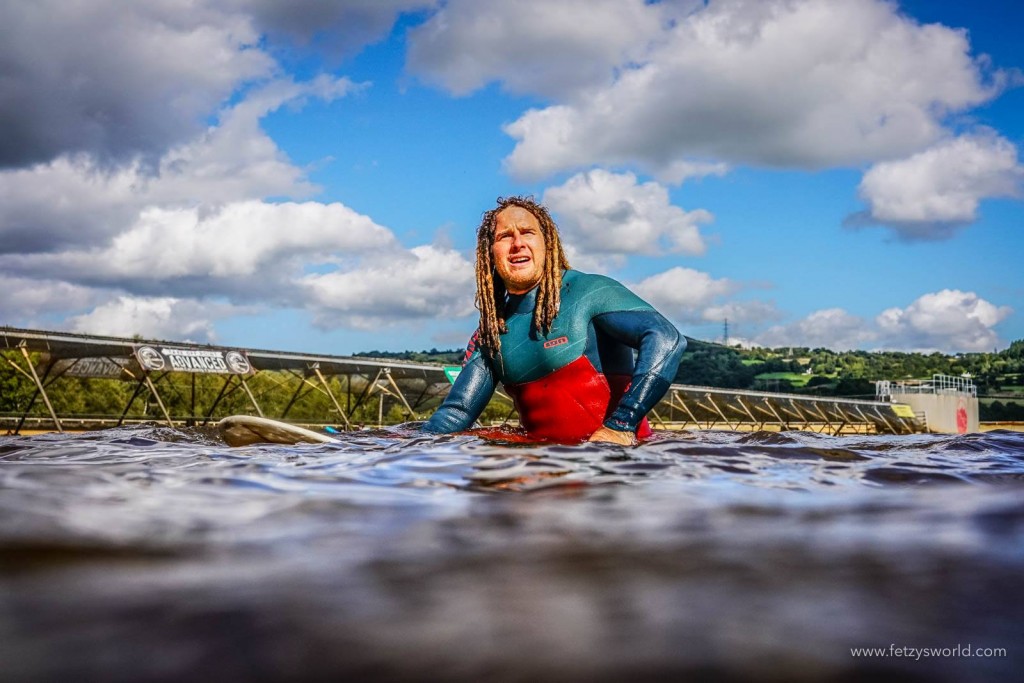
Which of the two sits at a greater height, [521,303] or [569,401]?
[521,303]

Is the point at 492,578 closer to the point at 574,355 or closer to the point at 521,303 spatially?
the point at 574,355

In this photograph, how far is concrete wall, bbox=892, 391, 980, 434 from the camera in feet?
142

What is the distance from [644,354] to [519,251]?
1000 millimetres

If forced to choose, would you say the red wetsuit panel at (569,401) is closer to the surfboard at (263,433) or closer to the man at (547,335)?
the man at (547,335)

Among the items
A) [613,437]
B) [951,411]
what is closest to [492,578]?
[613,437]

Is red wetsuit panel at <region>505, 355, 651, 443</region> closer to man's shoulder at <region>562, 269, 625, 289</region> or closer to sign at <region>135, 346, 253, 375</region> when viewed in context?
man's shoulder at <region>562, 269, 625, 289</region>

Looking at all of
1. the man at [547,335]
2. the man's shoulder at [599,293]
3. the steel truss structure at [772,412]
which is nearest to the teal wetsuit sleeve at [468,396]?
the man at [547,335]

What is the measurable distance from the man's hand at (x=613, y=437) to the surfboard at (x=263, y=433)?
4.22 feet

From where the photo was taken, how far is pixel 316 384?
25.9m

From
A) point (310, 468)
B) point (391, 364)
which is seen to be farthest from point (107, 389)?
point (310, 468)

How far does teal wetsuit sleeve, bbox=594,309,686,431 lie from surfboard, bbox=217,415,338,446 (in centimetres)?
152

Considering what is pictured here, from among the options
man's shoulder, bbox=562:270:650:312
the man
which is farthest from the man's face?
man's shoulder, bbox=562:270:650:312

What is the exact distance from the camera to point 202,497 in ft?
5.70

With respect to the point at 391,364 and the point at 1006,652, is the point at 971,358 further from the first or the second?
the point at 1006,652
